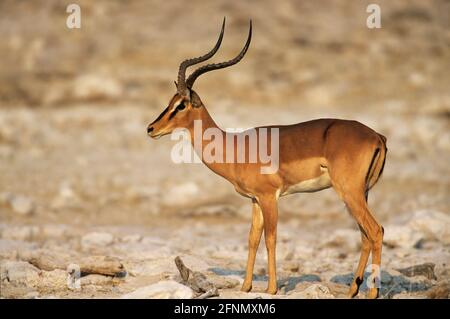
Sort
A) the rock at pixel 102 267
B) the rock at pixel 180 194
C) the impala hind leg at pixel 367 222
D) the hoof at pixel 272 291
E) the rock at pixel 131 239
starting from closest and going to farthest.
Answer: the impala hind leg at pixel 367 222, the hoof at pixel 272 291, the rock at pixel 102 267, the rock at pixel 131 239, the rock at pixel 180 194

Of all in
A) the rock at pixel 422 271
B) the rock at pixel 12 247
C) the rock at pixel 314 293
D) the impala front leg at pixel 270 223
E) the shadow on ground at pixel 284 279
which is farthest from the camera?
the rock at pixel 12 247

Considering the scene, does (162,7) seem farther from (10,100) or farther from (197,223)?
(197,223)

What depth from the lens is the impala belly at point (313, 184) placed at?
27.9ft

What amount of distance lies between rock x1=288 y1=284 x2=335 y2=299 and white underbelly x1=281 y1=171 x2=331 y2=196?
40.9 inches

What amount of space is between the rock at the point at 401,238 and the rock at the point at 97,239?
12.9ft

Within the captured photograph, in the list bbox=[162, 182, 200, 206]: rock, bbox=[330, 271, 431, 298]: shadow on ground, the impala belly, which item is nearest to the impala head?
the impala belly

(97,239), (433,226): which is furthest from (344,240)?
(97,239)

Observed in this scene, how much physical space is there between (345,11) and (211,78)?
18.6 feet

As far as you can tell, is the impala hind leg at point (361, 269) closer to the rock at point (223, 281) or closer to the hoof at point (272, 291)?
the hoof at point (272, 291)

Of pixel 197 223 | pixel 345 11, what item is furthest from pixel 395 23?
pixel 197 223

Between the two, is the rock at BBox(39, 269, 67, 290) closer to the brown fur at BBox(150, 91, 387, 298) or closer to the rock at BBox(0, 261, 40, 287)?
the rock at BBox(0, 261, 40, 287)

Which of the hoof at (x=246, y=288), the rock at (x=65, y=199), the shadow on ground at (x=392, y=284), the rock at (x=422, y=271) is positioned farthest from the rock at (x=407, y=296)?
the rock at (x=65, y=199)

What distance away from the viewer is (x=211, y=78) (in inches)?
971

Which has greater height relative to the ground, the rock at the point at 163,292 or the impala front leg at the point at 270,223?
the impala front leg at the point at 270,223
